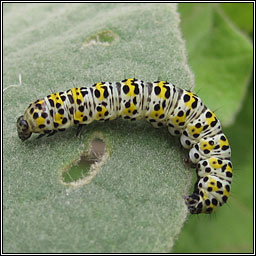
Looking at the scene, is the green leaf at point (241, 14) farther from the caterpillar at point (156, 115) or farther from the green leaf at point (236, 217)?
the caterpillar at point (156, 115)

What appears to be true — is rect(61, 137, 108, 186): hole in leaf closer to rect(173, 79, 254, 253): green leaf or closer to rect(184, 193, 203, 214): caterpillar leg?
rect(184, 193, 203, 214): caterpillar leg

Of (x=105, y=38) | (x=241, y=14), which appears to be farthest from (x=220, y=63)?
(x=105, y=38)

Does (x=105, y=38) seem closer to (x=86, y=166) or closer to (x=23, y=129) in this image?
(x=23, y=129)

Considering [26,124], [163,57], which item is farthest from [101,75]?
[26,124]

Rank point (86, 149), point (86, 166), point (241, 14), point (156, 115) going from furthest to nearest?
point (241, 14) < point (156, 115) < point (86, 149) < point (86, 166)

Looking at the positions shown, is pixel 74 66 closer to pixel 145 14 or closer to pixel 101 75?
pixel 101 75

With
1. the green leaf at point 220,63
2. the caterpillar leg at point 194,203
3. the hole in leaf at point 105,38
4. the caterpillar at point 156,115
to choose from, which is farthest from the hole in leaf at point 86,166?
the green leaf at point 220,63

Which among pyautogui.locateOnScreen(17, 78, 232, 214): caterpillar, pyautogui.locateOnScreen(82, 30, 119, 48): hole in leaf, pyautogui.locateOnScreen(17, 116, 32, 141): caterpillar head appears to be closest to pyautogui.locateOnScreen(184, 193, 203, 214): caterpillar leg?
pyautogui.locateOnScreen(17, 78, 232, 214): caterpillar
